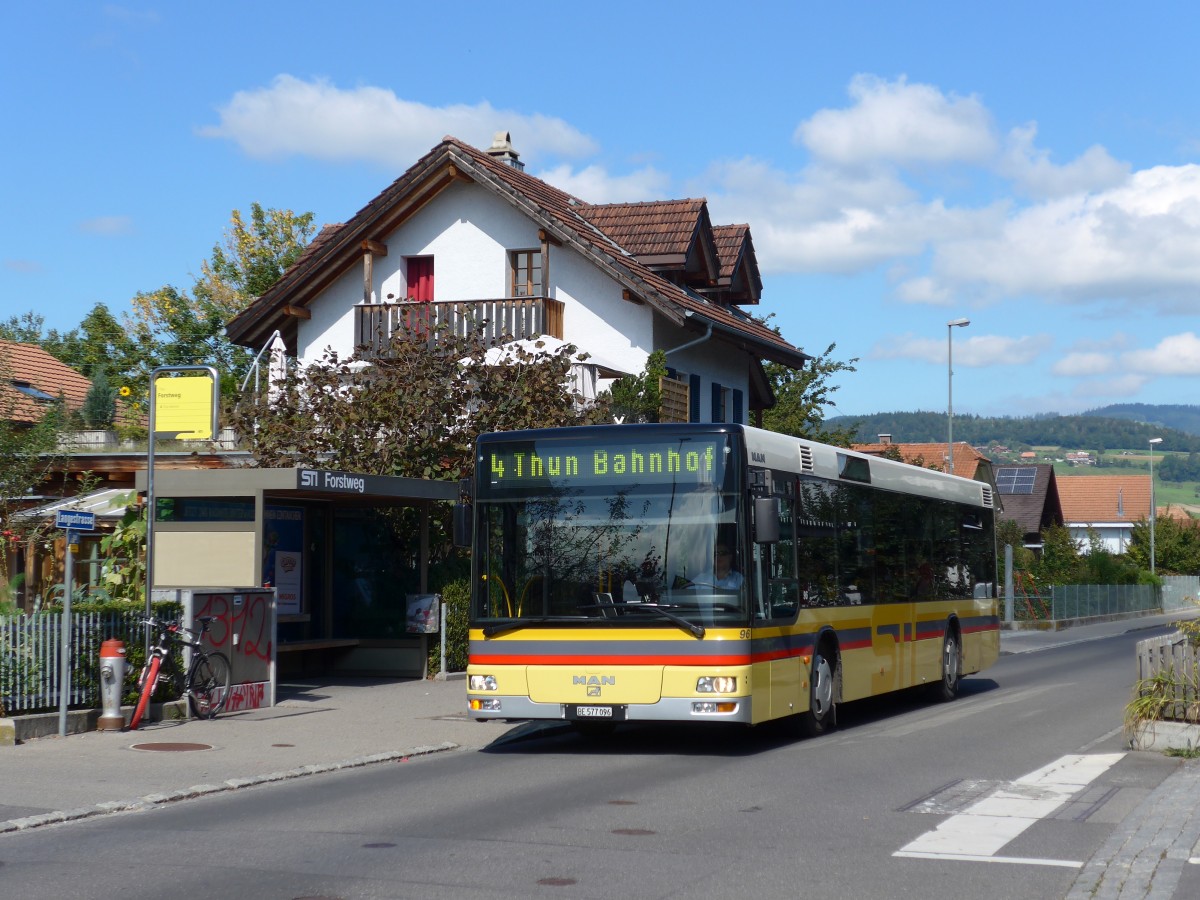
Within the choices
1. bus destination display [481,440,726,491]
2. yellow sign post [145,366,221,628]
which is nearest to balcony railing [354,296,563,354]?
yellow sign post [145,366,221,628]

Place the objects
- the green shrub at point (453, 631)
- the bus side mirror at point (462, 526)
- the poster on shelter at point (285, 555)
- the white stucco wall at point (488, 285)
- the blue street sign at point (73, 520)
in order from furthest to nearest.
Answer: the white stucco wall at point (488, 285) → the green shrub at point (453, 631) → the poster on shelter at point (285, 555) → the blue street sign at point (73, 520) → the bus side mirror at point (462, 526)

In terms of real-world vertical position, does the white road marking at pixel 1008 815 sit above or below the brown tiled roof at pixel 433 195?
below

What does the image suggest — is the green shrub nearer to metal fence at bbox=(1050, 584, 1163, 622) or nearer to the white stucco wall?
the white stucco wall

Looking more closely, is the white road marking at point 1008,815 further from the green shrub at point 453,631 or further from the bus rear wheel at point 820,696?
the green shrub at point 453,631

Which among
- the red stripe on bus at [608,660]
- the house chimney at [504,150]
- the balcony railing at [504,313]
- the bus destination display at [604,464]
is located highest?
the house chimney at [504,150]

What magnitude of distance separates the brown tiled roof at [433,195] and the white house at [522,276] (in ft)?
0.12

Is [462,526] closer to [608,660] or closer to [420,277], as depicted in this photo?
[608,660]

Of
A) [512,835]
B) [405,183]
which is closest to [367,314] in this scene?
[405,183]

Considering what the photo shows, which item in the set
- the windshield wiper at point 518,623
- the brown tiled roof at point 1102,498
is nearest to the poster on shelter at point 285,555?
the windshield wiper at point 518,623

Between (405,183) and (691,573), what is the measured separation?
70.2ft

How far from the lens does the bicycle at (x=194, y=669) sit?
634 inches

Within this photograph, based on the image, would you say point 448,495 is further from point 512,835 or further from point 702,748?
point 512,835

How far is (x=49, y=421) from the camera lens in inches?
1150

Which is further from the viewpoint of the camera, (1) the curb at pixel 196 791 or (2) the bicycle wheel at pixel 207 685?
(2) the bicycle wheel at pixel 207 685
